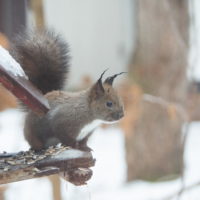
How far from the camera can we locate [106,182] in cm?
377

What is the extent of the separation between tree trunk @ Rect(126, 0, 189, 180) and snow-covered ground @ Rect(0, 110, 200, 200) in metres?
0.15

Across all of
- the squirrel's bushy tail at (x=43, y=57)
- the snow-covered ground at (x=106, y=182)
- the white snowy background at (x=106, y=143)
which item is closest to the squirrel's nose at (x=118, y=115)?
the squirrel's bushy tail at (x=43, y=57)

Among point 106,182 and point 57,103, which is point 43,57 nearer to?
point 57,103

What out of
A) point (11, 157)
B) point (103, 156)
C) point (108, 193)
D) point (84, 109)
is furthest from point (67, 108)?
point (103, 156)

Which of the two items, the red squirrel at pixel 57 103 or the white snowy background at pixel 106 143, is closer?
the red squirrel at pixel 57 103

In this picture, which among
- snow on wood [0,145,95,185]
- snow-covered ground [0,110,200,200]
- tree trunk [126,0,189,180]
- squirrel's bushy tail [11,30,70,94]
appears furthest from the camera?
tree trunk [126,0,189,180]

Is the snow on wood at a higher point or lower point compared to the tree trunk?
lower

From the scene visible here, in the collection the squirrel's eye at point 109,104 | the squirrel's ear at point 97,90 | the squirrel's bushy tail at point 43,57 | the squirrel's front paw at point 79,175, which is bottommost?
the squirrel's front paw at point 79,175

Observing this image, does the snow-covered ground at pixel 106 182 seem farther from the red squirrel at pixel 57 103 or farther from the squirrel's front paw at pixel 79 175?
the squirrel's front paw at pixel 79 175

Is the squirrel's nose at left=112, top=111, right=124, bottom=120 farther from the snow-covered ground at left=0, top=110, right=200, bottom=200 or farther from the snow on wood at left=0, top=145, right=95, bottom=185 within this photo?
the snow-covered ground at left=0, top=110, right=200, bottom=200

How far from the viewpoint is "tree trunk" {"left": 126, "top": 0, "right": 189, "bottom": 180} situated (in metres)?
3.66

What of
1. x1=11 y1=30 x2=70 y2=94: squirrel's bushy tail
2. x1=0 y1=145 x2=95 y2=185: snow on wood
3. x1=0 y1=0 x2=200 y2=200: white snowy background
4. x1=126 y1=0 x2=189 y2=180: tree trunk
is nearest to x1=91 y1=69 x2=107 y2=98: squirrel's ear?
x1=11 y1=30 x2=70 y2=94: squirrel's bushy tail

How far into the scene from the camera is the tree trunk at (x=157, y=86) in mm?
3660

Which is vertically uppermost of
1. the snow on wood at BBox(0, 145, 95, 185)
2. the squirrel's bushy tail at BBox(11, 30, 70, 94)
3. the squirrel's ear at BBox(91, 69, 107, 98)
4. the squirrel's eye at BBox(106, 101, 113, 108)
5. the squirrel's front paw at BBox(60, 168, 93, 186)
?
the squirrel's bushy tail at BBox(11, 30, 70, 94)
